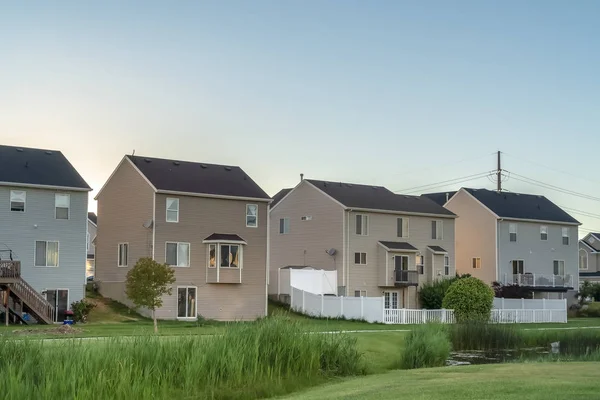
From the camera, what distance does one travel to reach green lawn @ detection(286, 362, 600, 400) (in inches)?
632

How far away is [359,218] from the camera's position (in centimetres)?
6200

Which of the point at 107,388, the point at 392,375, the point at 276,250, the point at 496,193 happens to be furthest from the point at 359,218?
the point at 107,388

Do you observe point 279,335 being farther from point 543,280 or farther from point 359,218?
point 543,280

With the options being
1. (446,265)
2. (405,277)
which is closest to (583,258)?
(446,265)

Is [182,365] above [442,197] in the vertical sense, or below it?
below

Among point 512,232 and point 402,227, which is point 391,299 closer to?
point 402,227

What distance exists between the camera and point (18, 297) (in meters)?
45.4

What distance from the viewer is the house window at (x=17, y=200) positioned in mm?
48125

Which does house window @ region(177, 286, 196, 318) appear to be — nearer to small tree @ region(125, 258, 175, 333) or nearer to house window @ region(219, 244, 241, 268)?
house window @ region(219, 244, 241, 268)

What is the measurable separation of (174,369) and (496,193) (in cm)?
6102

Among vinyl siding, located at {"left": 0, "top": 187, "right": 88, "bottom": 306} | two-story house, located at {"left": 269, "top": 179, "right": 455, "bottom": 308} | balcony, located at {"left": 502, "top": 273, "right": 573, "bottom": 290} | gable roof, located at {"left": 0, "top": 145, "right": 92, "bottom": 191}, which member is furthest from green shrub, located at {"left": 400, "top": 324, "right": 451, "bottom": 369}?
balcony, located at {"left": 502, "top": 273, "right": 573, "bottom": 290}

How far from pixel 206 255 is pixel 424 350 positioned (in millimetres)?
29340

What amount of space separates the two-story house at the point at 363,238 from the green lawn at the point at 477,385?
3891 cm

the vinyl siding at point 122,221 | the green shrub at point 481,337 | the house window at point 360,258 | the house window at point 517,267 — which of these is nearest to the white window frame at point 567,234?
the house window at point 517,267
